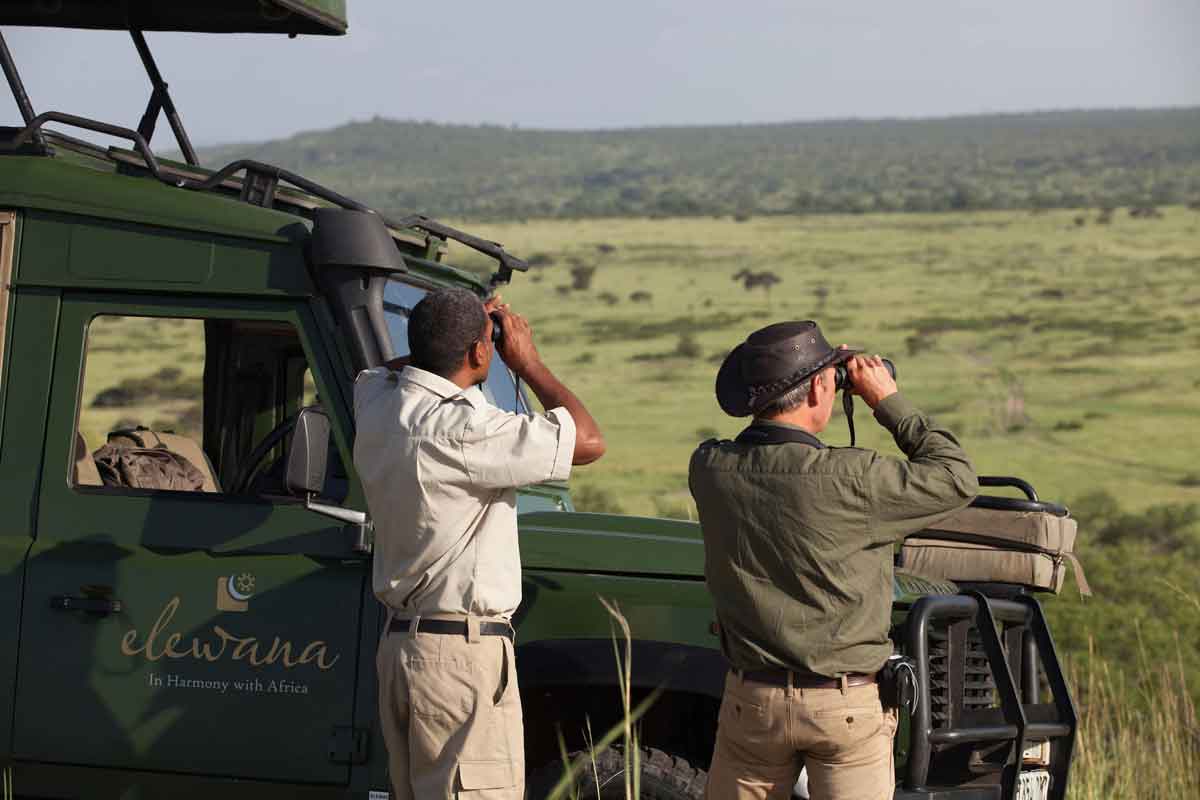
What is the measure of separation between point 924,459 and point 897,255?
226 feet

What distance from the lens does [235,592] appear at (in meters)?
4.99

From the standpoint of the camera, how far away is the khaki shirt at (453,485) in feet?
14.0

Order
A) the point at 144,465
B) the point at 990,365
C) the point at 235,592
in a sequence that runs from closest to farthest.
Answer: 1. the point at 235,592
2. the point at 144,465
3. the point at 990,365

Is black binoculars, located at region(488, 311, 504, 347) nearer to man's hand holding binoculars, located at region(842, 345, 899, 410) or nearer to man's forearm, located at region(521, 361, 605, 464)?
man's forearm, located at region(521, 361, 605, 464)

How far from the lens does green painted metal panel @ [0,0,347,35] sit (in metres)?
6.29

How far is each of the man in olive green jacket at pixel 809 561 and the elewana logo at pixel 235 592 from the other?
4.67 feet

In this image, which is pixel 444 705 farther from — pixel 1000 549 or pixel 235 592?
pixel 1000 549

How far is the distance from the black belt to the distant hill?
93146 mm

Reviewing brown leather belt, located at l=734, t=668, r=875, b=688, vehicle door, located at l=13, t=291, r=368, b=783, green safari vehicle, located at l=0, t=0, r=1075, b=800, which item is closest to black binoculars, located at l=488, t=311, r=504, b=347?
green safari vehicle, located at l=0, t=0, r=1075, b=800

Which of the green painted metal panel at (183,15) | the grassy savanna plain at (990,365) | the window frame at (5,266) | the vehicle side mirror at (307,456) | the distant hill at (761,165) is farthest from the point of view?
the distant hill at (761,165)

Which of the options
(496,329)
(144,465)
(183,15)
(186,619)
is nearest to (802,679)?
(496,329)

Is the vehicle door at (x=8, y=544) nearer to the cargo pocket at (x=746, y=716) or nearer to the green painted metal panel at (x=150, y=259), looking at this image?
the green painted metal panel at (x=150, y=259)

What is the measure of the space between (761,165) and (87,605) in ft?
490

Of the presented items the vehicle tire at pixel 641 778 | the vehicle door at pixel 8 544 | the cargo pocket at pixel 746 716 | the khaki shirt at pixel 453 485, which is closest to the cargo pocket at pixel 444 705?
the khaki shirt at pixel 453 485
